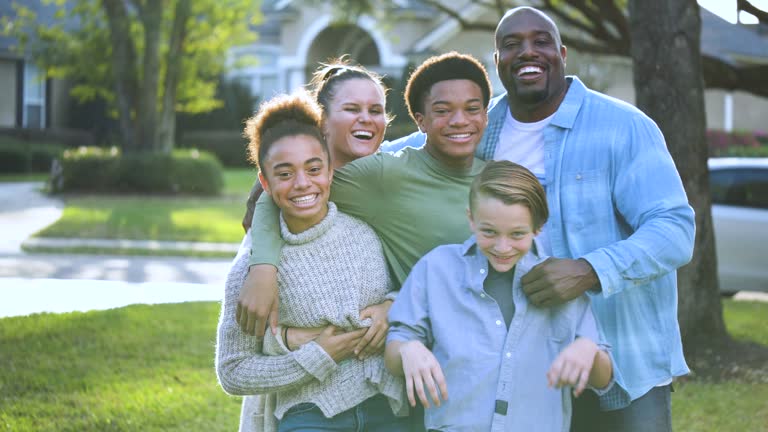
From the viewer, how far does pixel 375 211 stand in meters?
3.22

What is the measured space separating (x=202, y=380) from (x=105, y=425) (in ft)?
3.89

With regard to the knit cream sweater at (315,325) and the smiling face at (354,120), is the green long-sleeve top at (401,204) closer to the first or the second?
the knit cream sweater at (315,325)

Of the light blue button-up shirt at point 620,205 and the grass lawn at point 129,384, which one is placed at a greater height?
the light blue button-up shirt at point 620,205

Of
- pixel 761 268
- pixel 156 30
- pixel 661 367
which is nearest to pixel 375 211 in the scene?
pixel 661 367

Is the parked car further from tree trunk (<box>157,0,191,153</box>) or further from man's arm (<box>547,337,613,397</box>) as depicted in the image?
tree trunk (<box>157,0,191,153</box>)

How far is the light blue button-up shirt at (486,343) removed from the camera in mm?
2818

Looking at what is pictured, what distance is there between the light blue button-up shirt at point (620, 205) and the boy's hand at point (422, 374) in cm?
64

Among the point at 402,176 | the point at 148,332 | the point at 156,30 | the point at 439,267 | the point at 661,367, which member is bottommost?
the point at 148,332

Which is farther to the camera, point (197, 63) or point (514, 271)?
point (197, 63)

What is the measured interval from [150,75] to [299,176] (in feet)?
70.2

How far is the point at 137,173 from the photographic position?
76.3 ft

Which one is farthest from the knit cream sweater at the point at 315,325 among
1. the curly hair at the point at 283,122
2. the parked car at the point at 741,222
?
the parked car at the point at 741,222

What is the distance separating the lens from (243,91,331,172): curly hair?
10.3ft

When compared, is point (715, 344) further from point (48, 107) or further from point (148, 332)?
point (48, 107)
